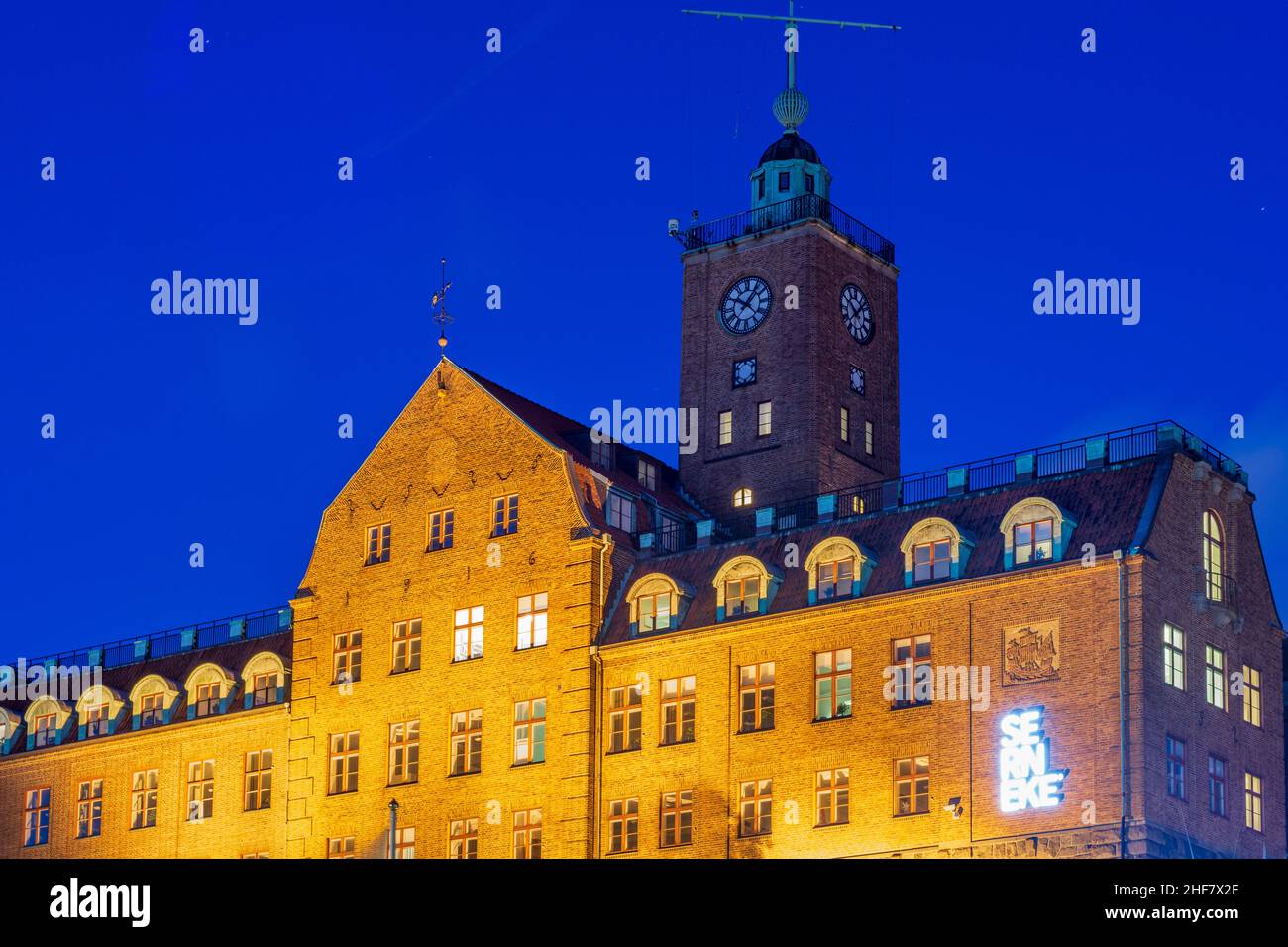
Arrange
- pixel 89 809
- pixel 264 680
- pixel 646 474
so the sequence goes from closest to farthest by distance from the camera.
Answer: pixel 646 474, pixel 264 680, pixel 89 809

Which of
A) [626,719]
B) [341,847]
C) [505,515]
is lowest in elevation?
[341,847]

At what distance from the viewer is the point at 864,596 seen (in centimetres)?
7300

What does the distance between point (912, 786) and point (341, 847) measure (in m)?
21.5

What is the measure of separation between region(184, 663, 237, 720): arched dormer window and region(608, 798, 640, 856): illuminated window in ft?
62.1

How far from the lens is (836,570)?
7431 cm

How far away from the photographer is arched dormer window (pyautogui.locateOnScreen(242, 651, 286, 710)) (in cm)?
8775

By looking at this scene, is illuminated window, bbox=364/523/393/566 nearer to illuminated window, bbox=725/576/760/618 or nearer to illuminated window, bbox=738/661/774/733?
illuminated window, bbox=725/576/760/618

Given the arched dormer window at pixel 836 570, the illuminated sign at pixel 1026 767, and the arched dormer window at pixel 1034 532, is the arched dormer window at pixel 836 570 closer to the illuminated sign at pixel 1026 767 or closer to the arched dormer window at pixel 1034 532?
the arched dormer window at pixel 1034 532

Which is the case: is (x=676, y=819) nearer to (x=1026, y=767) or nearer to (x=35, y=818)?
(x=1026, y=767)

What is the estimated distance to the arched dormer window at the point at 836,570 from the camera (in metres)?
73.7

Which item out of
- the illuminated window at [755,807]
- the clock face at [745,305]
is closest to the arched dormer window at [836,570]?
the illuminated window at [755,807]

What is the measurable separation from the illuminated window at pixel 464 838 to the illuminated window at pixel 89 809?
1777cm

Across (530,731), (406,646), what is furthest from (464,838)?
(406,646)
